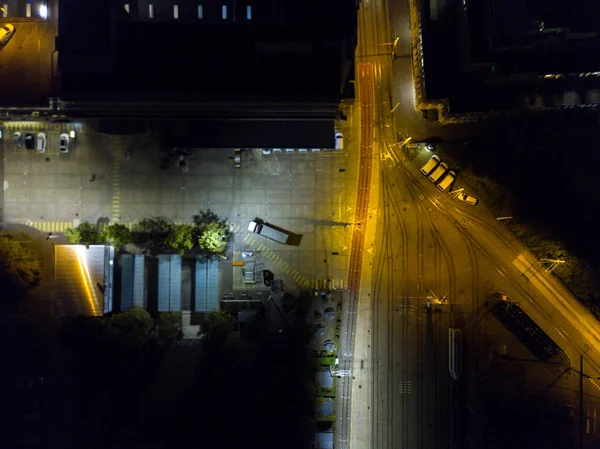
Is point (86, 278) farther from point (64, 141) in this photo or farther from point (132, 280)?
point (64, 141)

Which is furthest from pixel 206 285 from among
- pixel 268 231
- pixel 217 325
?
pixel 268 231

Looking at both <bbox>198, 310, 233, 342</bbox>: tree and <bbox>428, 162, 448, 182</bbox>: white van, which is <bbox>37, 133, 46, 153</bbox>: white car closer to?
<bbox>198, 310, 233, 342</bbox>: tree

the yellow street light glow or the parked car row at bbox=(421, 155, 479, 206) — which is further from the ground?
the parked car row at bbox=(421, 155, 479, 206)

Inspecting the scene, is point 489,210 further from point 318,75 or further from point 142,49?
point 142,49

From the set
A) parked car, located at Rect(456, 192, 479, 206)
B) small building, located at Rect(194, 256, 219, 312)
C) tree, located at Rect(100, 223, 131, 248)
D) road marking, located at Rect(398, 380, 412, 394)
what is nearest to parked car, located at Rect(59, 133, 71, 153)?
tree, located at Rect(100, 223, 131, 248)

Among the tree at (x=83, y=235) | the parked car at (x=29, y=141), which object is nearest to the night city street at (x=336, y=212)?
the tree at (x=83, y=235)

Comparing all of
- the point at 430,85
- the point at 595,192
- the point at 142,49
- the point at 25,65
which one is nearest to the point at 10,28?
the point at 25,65
